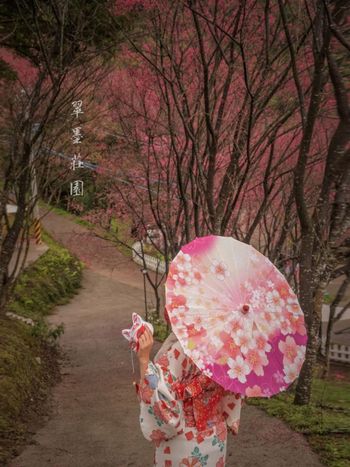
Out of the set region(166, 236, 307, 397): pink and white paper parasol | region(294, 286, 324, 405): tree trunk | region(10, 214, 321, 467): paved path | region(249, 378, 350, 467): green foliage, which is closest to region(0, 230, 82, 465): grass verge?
region(10, 214, 321, 467): paved path

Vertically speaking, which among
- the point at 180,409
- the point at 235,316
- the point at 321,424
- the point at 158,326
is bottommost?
the point at 158,326

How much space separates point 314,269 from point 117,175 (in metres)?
9.49

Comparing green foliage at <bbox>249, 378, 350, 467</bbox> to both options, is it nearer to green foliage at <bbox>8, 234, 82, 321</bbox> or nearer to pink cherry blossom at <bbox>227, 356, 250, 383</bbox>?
pink cherry blossom at <bbox>227, 356, 250, 383</bbox>

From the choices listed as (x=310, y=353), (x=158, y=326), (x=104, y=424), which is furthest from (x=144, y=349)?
(x=158, y=326)

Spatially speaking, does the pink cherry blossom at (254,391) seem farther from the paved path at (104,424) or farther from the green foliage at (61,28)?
the green foliage at (61,28)

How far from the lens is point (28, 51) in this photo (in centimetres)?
695

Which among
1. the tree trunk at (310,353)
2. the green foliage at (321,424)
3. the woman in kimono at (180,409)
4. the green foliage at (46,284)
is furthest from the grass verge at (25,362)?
the tree trunk at (310,353)

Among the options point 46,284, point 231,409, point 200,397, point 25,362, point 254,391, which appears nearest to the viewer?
point 254,391

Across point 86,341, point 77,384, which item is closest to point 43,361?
point 77,384

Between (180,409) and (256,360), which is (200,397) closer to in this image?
(180,409)

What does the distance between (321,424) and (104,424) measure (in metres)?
2.22

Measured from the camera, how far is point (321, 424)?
506cm

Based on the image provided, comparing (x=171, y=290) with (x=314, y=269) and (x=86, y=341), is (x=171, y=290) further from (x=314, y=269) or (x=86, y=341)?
(x=86, y=341)

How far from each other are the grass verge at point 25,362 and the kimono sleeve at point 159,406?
235 centimetres
